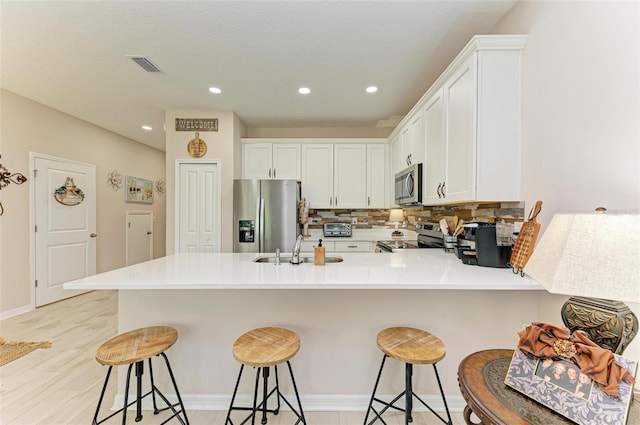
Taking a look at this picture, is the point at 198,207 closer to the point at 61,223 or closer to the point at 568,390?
the point at 61,223


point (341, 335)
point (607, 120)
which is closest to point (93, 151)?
point (341, 335)

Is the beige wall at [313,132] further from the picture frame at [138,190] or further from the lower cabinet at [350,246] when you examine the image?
the picture frame at [138,190]

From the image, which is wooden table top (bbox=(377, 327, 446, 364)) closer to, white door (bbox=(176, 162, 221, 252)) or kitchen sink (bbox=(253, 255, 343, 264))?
kitchen sink (bbox=(253, 255, 343, 264))

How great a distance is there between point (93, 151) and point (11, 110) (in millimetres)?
1162

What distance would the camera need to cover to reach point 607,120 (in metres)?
1.17

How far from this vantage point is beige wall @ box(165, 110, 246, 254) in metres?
3.60

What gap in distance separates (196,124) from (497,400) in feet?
13.2

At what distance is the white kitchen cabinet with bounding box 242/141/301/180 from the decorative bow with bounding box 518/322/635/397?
3443 millimetres

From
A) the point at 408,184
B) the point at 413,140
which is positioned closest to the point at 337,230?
the point at 408,184

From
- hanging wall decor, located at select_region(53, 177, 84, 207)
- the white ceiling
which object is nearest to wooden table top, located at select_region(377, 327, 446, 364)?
the white ceiling

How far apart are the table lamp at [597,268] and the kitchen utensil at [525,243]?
0.62 metres

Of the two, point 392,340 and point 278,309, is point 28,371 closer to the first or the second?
point 278,309

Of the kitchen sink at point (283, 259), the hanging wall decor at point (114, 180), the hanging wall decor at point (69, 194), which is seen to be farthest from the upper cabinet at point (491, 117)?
the hanging wall decor at point (114, 180)

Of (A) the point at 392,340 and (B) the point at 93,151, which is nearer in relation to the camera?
(A) the point at 392,340
